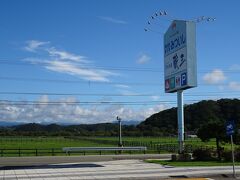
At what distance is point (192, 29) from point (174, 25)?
259cm

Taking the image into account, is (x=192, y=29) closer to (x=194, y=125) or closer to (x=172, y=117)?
(x=194, y=125)

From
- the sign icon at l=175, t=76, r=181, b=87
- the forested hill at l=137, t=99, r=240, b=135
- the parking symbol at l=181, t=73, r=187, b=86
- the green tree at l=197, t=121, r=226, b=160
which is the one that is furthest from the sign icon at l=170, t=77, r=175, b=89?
the forested hill at l=137, t=99, r=240, b=135

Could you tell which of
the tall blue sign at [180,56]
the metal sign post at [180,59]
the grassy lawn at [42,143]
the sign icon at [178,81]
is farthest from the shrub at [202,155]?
the grassy lawn at [42,143]

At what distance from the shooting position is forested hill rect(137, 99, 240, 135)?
4824 inches

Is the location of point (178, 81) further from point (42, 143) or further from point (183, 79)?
point (42, 143)

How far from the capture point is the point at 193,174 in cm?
2517

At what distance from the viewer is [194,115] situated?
144 metres

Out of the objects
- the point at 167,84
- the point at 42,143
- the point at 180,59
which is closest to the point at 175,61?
the point at 180,59

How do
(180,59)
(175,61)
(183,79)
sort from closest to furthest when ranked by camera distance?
(183,79) → (180,59) → (175,61)

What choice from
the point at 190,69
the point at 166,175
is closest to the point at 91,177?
the point at 166,175

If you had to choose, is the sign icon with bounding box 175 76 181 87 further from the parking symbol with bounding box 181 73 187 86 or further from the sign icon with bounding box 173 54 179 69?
the sign icon with bounding box 173 54 179 69

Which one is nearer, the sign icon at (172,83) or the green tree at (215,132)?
the green tree at (215,132)

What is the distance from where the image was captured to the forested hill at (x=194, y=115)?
402ft

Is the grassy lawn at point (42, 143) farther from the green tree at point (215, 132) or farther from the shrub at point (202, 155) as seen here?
the shrub at point (202, 155)
